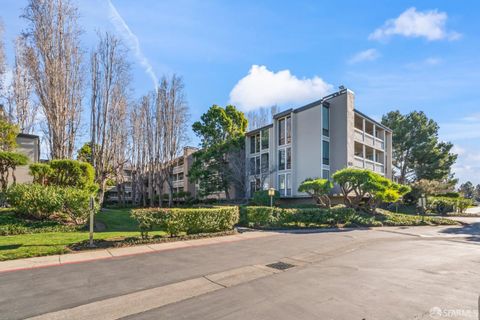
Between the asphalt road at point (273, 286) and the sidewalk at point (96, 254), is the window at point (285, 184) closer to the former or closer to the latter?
the sidewalk at point (96, 254)

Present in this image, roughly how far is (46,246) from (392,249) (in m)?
12.2

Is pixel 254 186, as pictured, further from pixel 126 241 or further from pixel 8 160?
pixel 8 160

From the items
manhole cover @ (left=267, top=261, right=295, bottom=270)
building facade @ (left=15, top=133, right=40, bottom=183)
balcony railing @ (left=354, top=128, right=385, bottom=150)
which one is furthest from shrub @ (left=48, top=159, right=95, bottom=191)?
balcony railing @ (left=354, top=128, right=385, bottom=150)

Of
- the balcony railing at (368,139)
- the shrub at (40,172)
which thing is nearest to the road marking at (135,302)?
the shrub at (40,172)

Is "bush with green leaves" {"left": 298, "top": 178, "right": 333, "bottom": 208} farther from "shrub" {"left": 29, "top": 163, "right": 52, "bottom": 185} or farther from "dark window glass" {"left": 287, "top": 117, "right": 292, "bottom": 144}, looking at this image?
"shrub" {"left": 29, "top": 163, "right": 52, "bottom": 185}

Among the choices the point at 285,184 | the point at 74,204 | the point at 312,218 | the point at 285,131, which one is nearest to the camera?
the point at 74,204

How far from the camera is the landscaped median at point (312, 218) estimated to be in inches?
663

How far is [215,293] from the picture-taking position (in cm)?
572

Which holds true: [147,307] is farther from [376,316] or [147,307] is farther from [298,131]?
[298,131]

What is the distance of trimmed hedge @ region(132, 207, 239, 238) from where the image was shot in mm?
11439

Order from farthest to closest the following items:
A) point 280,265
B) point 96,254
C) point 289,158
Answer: point 289,158 < point 96,254 < point 280,265

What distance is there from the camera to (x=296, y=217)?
58.4 feet

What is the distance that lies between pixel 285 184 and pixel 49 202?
19.9m

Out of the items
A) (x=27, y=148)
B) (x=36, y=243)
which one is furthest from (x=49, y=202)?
(x=27, y=148)
